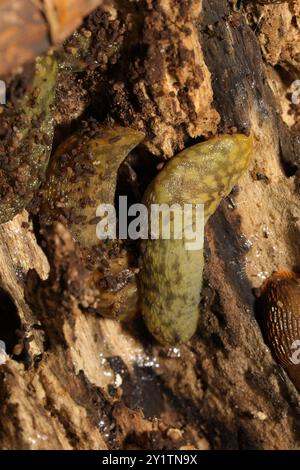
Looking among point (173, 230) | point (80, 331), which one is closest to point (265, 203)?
point (173, 230)

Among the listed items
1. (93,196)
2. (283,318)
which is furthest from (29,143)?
(283,318)

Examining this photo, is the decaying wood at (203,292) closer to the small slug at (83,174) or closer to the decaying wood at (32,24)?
the small slug at (83,174)

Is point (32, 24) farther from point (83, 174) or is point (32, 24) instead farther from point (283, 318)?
point (283, 318)

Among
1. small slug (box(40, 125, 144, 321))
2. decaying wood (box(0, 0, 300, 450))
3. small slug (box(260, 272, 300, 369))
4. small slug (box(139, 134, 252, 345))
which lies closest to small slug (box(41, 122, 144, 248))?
small slug (box(40, 125, 144, 321))

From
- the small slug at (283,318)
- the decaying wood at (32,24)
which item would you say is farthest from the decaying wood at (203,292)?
the decaying wood at (32,24)

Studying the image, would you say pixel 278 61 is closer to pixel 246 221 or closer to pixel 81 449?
pixel 246 221

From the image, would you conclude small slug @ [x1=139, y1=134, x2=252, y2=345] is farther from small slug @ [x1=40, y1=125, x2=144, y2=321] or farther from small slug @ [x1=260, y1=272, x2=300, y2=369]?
small slug @ [x1=260, y1=272, x2=300, y2=369]

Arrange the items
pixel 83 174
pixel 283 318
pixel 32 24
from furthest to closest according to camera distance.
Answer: pixel 283 318
pixel 83 174
pixel 32 24
